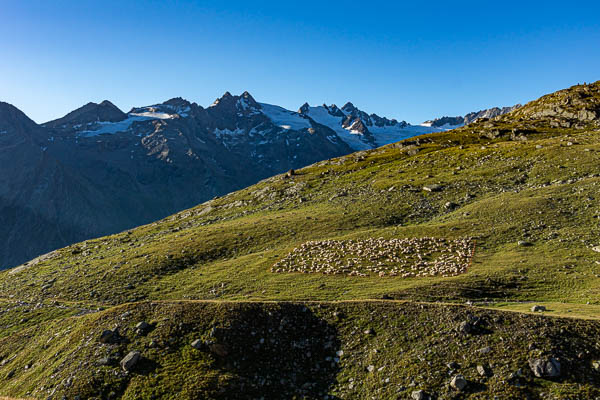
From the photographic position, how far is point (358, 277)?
35.2 meters

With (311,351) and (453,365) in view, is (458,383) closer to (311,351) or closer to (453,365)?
(453,365)

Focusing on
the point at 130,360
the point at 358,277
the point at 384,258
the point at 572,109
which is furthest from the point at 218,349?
the point at 572,109

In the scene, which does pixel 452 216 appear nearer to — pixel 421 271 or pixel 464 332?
pixel 421 271

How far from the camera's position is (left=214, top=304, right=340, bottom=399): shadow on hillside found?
19.0m

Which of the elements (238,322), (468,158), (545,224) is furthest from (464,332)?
(468,158)

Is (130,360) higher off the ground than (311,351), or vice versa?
(130,360)

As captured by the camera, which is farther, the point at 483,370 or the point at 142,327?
the point at 142,327

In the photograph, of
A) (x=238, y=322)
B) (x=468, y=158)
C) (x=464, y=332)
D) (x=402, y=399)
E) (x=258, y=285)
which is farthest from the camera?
(x=468, y=158)

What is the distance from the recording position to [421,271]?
34750 mm

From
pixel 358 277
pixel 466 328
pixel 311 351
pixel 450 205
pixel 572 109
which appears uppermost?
pixel 572 109

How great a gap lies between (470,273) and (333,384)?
18667 mm

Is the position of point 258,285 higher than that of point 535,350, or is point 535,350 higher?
point 535,350

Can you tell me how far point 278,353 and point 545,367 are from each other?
1297 cm

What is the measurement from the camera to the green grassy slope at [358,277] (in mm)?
19453
